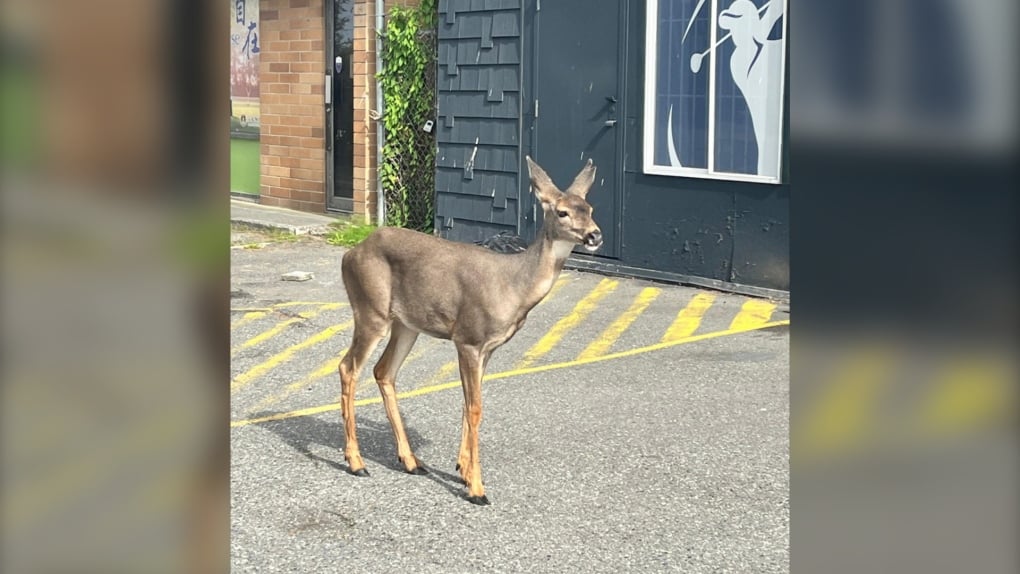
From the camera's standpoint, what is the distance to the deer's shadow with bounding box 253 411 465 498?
255 inches

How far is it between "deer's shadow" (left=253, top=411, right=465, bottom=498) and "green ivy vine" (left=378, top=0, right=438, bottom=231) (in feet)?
25.8

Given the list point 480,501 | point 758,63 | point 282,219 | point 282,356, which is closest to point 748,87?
point 758,63

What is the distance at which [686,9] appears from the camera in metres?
11.8

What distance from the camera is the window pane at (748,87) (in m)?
11.0

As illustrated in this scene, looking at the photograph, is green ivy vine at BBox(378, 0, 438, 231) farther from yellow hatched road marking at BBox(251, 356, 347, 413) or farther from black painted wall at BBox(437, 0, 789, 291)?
yellow hatched road marking at BBox(251, 356, 347, 413)

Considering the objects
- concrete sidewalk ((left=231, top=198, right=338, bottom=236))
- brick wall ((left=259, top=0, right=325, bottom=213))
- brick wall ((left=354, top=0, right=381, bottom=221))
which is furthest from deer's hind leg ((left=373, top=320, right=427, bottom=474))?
brick wall ((left=259, top=0, right=325, bottom=213))

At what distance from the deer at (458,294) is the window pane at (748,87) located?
4986 mm

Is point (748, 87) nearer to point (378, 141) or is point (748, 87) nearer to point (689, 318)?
point (689, 318)

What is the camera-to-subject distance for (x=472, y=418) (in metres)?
6.04

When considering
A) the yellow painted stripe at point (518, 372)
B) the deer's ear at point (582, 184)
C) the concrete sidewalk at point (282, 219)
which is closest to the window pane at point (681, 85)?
the yellow painted stripe at point (518, 372)

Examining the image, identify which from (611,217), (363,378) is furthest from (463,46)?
(363,378)
